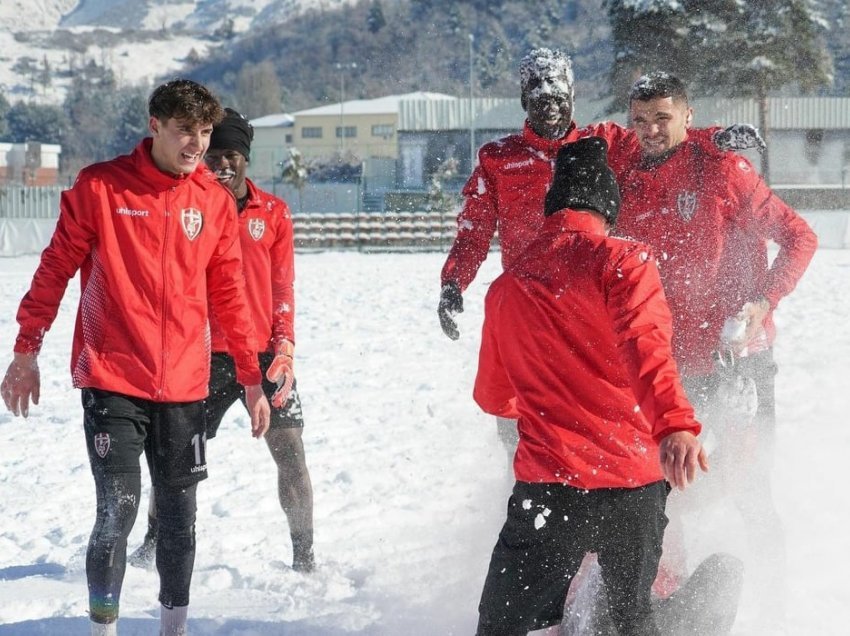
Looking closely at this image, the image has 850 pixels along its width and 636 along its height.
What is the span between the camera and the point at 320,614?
3875 mm

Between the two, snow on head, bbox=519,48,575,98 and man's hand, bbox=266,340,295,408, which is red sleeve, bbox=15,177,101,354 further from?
snow on head, bbox=519,48,575,98

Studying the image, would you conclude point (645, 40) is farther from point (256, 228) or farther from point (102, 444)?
point (102, 444)

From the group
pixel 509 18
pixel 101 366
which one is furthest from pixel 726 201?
pixel 509 18

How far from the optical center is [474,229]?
4172 millimetres

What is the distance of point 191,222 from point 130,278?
0.83 ft

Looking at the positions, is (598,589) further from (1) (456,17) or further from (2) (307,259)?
(1) (456,17)

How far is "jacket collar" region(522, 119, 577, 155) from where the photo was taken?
394 cm

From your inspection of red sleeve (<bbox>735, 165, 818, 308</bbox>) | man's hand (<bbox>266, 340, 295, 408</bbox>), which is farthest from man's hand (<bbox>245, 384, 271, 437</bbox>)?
red sleeve (<bbox>735, 165, 818, 308</bbox>)

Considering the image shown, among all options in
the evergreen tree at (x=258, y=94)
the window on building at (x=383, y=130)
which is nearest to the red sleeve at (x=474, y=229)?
the window on building at (x=383, y=130)

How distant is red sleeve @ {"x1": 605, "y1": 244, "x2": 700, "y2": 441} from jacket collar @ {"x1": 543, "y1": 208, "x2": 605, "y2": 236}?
0.15m

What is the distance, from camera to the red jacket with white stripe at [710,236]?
151 inches

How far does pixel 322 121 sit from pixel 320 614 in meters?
85.6

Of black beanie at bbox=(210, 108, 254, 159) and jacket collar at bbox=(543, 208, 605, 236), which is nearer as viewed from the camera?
jacket collar at bbox=(543, 208, 605, 236)

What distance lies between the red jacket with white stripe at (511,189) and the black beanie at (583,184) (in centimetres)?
120
